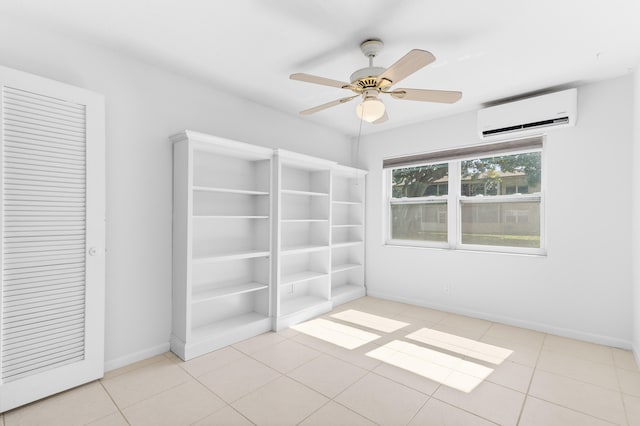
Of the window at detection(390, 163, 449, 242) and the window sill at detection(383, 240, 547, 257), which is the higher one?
the window at detection(390, 163, 449, 242)

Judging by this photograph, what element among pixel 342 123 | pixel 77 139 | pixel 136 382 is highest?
pixel 342 123

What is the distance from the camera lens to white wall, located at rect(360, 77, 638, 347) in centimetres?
294

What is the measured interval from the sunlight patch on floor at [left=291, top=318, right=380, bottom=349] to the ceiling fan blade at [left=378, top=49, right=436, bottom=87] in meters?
2.44

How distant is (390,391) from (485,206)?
8.93 ft

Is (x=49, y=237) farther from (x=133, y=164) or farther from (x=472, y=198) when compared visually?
(x=472, y=198)

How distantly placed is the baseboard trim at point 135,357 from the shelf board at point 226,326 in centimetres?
29

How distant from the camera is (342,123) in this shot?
4461mm

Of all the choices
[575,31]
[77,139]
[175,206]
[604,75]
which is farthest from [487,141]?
[77,139]

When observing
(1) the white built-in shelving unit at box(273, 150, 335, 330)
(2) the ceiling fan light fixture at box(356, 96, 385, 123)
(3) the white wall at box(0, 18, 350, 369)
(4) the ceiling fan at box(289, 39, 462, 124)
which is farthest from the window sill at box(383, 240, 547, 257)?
(3) the white wall at box(0, 18, 350, 369)

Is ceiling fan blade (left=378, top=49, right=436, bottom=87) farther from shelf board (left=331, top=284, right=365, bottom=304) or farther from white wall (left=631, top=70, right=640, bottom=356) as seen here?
shelf board (left=331, top=284, right=365, bottom=304)

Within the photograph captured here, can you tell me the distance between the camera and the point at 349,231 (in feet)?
16.7

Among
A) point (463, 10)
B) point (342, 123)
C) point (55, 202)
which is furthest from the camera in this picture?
point (342, 123)

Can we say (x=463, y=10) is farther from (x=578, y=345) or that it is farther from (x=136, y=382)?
(x=136, y=382)

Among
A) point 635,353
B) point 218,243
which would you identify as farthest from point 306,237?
point 635,353
